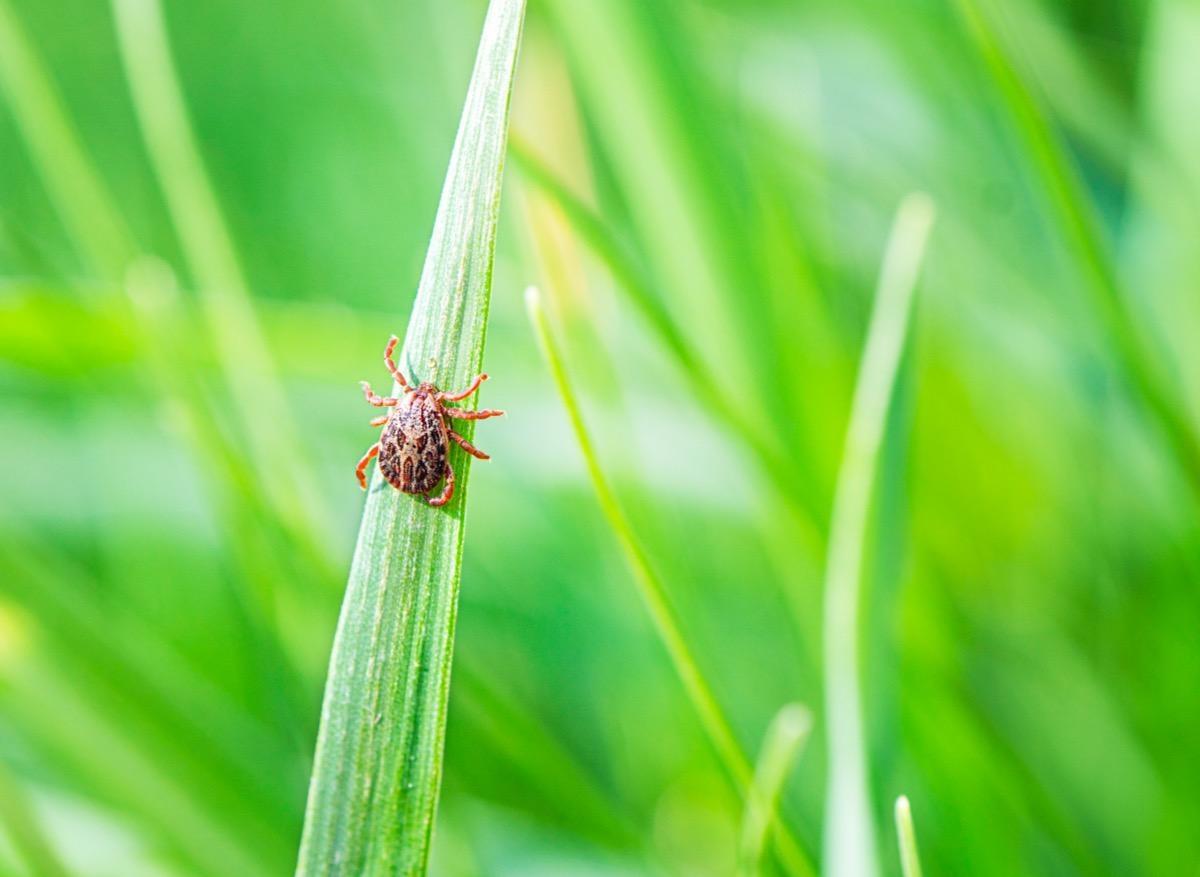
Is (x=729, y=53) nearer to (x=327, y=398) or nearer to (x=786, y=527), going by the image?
(x=327, y=398)

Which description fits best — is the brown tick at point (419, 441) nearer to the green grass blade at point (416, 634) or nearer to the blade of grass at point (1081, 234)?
the green grass blade at point (416, 634)

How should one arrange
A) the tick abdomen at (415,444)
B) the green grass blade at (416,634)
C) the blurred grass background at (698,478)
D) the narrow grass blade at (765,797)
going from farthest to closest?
1. the blurred grass background at (698,478)
2. the tick abdomen at (415,444)
3. the narrow grass blade at (765,797)
4. the green grass blade at (416,634)

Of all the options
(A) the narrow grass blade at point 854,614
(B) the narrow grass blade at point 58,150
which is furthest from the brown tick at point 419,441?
(B) the narrow grass blade at point 58,150

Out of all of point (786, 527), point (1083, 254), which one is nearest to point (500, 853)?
point (786, 527)

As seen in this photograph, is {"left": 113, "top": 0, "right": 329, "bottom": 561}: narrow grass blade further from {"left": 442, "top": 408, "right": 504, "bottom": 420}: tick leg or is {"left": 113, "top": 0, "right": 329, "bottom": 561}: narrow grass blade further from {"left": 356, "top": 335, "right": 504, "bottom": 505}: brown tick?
{"left": 442, "top": 408, "right": 504, "bottom": 420}: tick leg

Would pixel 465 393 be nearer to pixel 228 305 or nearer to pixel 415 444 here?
pixel 415 444

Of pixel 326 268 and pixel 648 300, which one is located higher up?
pixel 326 268
